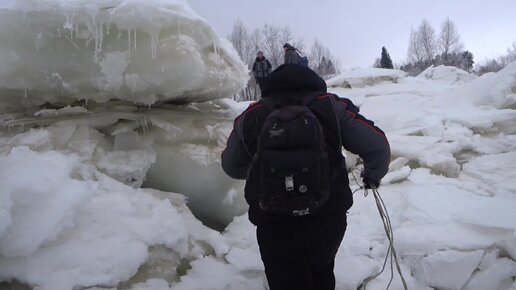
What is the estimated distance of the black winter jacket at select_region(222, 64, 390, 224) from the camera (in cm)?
179

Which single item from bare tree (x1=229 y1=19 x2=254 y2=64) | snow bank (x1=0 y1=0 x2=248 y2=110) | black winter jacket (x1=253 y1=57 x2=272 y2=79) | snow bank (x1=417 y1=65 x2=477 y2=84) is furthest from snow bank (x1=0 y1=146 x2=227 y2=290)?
bare tree (x1=229 y1=19 x2=254 y2=64)

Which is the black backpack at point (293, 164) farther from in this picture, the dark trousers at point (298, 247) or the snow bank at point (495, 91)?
the snow bank at point (495, 91)

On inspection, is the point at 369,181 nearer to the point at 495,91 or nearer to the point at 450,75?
the point at 495,91

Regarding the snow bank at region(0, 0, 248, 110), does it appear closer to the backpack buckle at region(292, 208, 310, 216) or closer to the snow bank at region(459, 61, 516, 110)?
the backpack buckle at region(292, 208, 310, 216)

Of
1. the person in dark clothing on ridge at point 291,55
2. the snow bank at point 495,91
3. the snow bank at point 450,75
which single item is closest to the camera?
the person in dark clothing on ridge at point 291,55

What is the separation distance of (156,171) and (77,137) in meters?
0.71

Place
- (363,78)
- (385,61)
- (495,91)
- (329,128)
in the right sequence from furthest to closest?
(385,61) < (363,78) < (495,91) < (329,128)

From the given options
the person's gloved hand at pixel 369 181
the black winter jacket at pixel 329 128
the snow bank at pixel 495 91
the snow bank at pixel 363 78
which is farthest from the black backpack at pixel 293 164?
the snow bank at pixel 363 78

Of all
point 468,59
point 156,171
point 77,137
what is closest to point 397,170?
point 156,171

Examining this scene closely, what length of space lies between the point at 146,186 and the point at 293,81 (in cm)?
205

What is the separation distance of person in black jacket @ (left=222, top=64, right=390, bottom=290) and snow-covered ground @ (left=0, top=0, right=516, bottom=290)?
2.43 ft

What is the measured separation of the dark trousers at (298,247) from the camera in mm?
1778

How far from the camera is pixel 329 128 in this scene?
1.78 m

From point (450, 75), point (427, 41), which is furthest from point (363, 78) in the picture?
point (427, 41)
